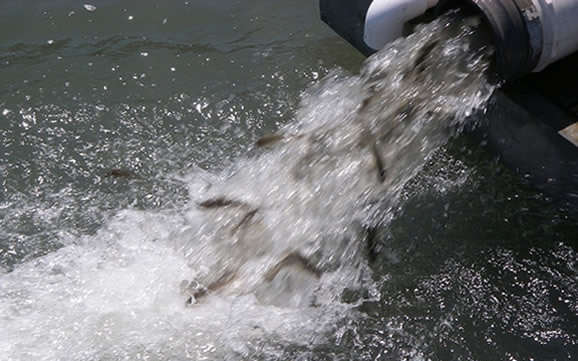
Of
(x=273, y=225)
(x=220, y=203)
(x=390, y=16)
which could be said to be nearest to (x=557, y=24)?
(x=390, y=16)

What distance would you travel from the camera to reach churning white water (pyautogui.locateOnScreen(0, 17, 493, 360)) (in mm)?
4289

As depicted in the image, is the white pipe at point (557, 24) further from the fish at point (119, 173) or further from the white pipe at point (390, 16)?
the fish at point (119, 173)

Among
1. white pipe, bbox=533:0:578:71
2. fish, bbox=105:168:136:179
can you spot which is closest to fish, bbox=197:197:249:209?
fish, bbox=105:168:136:179

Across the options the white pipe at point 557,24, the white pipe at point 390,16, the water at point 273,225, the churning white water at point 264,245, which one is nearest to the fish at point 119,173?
the water at point 273,225

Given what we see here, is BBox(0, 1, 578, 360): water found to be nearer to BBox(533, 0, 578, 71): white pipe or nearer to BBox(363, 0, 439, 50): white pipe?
BBox(363, 0, 439, 50): white pipe

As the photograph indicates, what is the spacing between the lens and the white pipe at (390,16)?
4.94 m

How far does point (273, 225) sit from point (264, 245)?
133mm

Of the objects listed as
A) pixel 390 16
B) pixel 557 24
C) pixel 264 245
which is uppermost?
pixel 390 16

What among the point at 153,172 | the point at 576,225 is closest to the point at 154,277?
the point at 153,172

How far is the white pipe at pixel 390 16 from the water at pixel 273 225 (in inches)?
5.9

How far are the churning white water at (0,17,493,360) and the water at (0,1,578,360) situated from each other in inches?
0.4

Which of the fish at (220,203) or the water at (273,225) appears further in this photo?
the fish at (220,203)

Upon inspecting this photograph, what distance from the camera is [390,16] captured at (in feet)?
16.2

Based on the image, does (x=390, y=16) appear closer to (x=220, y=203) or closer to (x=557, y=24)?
(x=557, y=24)
